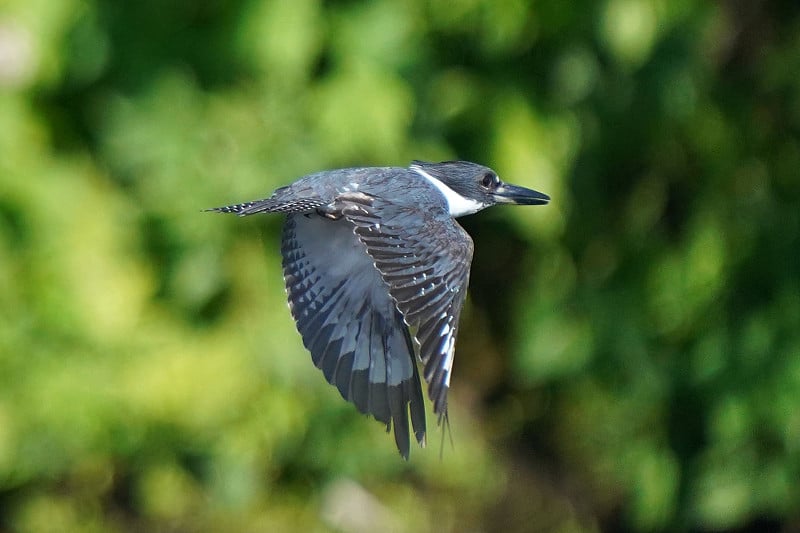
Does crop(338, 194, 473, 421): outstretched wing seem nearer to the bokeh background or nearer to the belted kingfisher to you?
the belted kingfisher

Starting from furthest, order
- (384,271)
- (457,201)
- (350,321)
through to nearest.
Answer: (457,201), (350,321), (384,271)

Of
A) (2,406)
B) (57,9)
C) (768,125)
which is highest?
(57,9)

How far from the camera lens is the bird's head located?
3355mm

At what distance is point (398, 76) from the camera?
5.48m

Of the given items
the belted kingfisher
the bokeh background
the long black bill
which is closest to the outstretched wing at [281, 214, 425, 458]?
the belted kingfisher

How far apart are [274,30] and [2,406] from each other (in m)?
1.93

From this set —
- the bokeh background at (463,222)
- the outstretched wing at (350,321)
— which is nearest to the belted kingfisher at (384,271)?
the outstretched wing at (350,321)

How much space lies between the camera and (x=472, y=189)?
11.0ft

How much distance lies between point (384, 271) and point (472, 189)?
0.77m

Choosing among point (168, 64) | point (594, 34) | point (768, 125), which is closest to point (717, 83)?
point (768, 125)

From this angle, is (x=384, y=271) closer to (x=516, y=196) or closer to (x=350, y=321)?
(x=350, y=321)

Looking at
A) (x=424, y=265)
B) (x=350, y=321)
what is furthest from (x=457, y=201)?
(x=424, y=265)

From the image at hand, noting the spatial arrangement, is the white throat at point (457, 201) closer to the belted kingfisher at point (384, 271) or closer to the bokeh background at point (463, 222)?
the belted kingfisher at point (384, 271)

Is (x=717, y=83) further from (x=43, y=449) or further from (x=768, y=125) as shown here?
(x=43, y=449)
